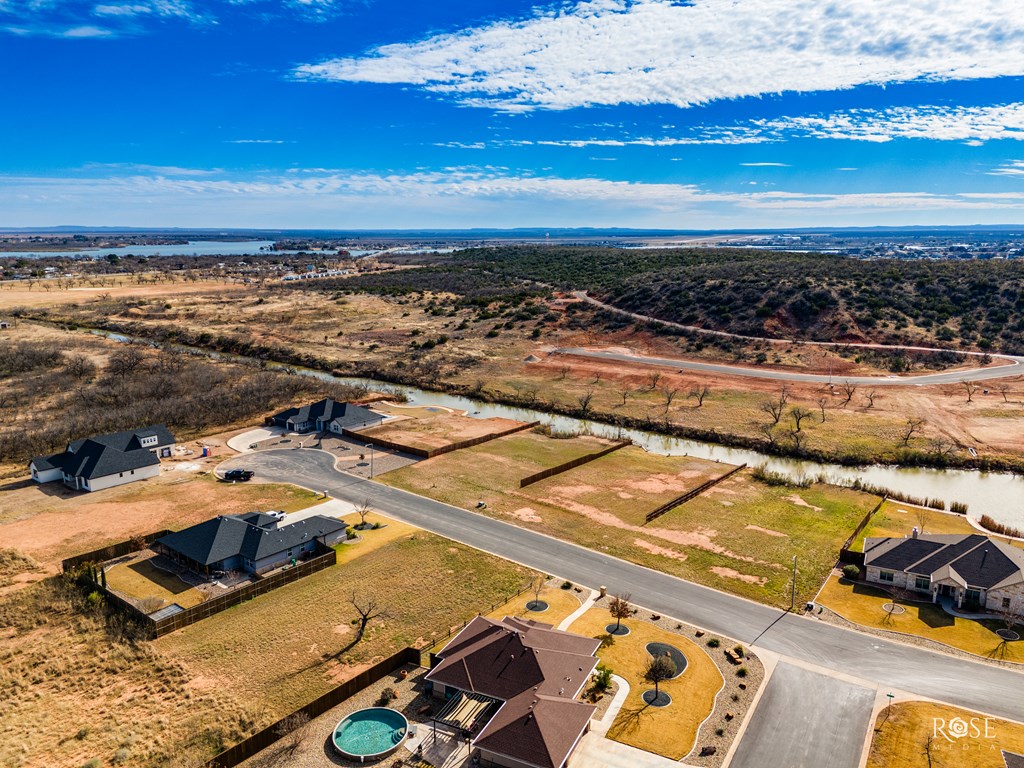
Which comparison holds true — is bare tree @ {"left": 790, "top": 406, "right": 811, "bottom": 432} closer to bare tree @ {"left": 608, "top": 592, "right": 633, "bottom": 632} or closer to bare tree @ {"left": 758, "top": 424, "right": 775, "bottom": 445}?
bare tree @ {"left": 758, "top": 424, "right": 775, "bottom": 445}

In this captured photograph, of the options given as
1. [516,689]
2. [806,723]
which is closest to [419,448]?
[516,689]

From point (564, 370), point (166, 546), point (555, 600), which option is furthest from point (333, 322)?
point (555, 600)

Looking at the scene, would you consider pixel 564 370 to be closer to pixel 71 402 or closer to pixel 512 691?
pixel 71 402

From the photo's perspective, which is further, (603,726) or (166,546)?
(166,546)

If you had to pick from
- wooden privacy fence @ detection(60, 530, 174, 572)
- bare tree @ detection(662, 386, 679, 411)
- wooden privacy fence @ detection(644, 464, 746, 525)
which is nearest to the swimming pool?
wooden privacy fence @ detection(60, 530, 174, 572)

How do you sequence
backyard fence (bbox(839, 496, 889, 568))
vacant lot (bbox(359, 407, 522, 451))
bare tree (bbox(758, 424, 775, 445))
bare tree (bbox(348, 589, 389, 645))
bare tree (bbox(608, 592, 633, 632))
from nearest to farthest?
bare tree (bbox(348, 589, 389, 645)) < bare tree (bbox(608, 592, 633, 632)) < backyard fence (bbox(839, 496, 889, 568)) < vacant lot (bbox(359, 407, 522, 451)) < bare tree (bbox(758, 424, 775, 445))

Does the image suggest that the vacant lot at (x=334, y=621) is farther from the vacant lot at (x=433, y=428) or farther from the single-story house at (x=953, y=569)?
the vacant lot at (x=433, y=428)
